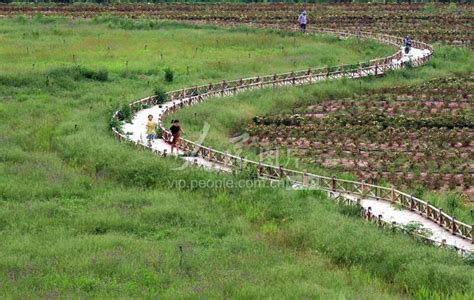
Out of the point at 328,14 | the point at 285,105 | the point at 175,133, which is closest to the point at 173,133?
the point at 175,133

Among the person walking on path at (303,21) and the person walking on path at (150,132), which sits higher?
the person walking on path at (150,132)

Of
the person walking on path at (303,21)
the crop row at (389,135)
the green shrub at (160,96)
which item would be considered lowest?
the person walking on path at (303,21)

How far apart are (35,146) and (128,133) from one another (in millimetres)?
3429

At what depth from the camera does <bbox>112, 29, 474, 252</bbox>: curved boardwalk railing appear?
23033mm

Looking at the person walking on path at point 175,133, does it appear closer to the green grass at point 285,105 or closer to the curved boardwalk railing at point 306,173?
the curved boardwalk railing at point 306,173

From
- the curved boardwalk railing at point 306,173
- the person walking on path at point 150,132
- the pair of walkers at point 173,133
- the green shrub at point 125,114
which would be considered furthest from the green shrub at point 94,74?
the person walking on path at point 150,132

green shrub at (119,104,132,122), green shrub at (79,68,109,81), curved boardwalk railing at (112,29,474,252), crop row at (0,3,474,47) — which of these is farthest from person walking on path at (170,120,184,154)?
crop row at (0,3,474,47)

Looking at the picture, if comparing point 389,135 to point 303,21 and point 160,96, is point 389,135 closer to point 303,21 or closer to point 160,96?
point 160,96

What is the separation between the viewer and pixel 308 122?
38.8m

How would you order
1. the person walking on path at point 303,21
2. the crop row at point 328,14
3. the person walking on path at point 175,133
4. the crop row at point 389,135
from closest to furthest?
the person walking on path at point 175,133 → the crop row at point 389,135 → the person walking on path at point 303,21 → the crop row at point 328,14

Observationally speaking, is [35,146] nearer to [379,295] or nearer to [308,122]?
[308,122]

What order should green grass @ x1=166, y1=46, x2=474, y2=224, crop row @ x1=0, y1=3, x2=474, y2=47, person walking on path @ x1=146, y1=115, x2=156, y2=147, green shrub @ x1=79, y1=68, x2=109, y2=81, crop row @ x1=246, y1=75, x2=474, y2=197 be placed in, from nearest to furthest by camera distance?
green grass @ x1=166, y1=46, x2=474, y2=224
crop row @ x1=246, y1=75, x2=474, y2=197
person walking on path @ x1=146, y1=115, x2=156, y2=147
green shrub @ x1=79, y1=68, x2=109, y2=81
crop row @ x1=0, y1=3, x2=474, y2=47

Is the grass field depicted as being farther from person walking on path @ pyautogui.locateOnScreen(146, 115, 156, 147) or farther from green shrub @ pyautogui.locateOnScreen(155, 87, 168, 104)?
green shrub @ pyautogui.locateOnScreen(155, 87, 168, 104)

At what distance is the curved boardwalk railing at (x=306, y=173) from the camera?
23.0 m
